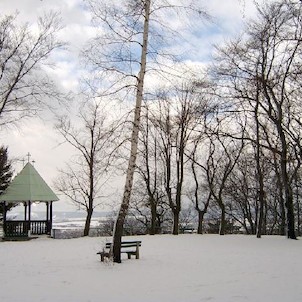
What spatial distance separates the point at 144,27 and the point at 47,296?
800 centimetres

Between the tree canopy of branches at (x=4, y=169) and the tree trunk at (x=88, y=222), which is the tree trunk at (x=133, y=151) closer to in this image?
the tree trunk at (x=88, y=222)

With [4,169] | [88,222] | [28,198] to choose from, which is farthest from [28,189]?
[4,169]

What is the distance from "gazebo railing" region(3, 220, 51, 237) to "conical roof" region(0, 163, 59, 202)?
55.0 inches

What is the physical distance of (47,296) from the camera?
689 cm

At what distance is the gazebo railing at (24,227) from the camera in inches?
846

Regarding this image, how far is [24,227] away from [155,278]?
15172 mm

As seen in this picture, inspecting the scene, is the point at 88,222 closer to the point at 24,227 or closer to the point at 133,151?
the point at 24,227

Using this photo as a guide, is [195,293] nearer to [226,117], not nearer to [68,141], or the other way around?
[226,117]

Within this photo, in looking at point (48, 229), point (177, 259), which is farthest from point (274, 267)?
point (48, 229)

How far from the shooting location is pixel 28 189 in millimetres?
22219

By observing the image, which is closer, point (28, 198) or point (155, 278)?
point (155, 278)

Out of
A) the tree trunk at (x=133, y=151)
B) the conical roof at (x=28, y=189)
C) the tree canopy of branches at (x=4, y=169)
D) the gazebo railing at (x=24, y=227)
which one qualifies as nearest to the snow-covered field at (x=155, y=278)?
the tree trunk at (x=133, y=151)

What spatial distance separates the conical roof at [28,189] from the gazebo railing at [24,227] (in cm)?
140

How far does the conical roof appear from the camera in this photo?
21828 millimetres
